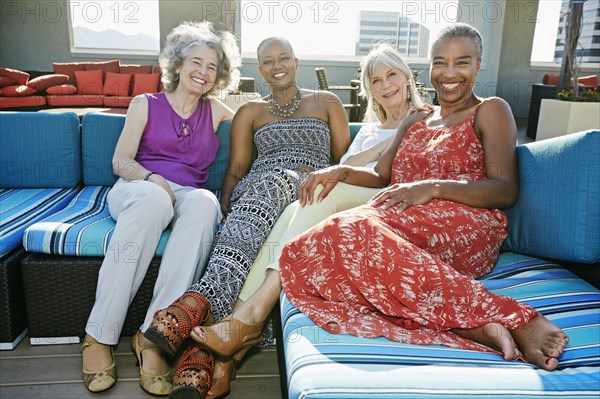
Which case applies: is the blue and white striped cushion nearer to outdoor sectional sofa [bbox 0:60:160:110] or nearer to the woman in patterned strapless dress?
the woman in patterned strapless dress

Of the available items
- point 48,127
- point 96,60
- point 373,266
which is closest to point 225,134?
point 48,127

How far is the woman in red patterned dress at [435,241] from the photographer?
1324 mm

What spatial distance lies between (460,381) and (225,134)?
1.96 metres

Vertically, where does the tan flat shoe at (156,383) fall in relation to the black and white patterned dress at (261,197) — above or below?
below

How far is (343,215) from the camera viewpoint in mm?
1546

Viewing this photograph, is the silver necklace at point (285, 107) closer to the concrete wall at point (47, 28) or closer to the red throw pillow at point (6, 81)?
the red throw pillow at point (6, 81)

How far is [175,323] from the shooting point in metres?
1.62

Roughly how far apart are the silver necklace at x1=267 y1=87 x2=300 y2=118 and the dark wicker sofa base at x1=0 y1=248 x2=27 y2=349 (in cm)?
133

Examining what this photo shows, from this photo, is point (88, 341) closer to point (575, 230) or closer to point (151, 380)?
point (151, 380)

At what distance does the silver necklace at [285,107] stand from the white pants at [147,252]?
743 millimetres

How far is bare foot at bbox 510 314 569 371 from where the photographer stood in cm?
119

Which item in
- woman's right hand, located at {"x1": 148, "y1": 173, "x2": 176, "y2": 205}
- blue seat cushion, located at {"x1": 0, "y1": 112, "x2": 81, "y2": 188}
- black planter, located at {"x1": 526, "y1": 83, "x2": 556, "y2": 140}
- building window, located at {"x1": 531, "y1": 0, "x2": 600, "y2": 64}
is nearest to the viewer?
woman's right hand, located at {"x1": 148, "y1": 173, "x2": 176, "y2": 205}

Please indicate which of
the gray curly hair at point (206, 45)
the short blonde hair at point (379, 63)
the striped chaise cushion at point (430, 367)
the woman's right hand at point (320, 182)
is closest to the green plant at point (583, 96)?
the short blonde hair at point (379, 63)

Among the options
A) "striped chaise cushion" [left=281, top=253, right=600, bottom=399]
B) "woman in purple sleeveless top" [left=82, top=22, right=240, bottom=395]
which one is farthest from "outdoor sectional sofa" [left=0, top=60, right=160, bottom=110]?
"striped chaise cushion" [left=281, top=253, right=600, bottom=399]
